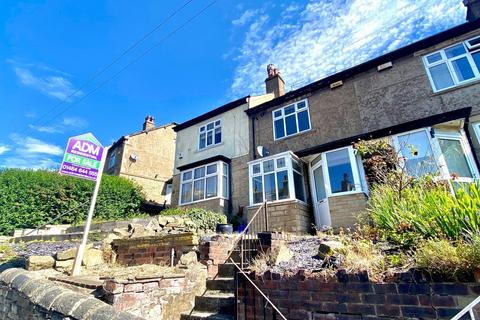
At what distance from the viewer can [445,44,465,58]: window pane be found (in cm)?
995

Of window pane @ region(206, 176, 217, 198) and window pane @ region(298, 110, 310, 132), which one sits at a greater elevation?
window pane @ region(298, 110, 310, 132)

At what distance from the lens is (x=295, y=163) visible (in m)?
11.4

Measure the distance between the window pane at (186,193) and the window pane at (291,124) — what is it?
6202mm

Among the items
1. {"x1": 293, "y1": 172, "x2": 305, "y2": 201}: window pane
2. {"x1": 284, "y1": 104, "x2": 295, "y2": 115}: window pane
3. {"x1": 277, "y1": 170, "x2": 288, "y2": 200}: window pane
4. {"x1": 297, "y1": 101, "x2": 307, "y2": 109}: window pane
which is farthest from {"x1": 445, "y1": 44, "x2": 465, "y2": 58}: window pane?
{"x1": 277, "y1": 170, "x2": 288, "y2": 200}: window pane

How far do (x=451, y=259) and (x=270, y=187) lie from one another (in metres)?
8.87

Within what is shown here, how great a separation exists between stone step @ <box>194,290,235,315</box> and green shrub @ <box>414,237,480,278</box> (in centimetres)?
286

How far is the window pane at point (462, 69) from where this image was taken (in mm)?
9531

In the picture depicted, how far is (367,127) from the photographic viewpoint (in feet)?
35.7

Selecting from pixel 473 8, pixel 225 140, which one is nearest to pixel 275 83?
pixel 225 140

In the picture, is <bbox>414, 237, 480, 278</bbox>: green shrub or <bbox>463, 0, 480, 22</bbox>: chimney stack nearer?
<bbox>414, 237, 480, 278</bbox>: green shrub

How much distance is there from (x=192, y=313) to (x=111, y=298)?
139 cm

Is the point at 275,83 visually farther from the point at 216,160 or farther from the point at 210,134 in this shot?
the point at 216,160

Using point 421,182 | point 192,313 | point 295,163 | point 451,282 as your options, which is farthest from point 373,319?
point 295,163

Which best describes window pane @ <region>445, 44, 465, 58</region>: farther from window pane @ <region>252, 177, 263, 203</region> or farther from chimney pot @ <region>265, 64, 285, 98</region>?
window pane @ <region>252, 177, 263, 203</region>
